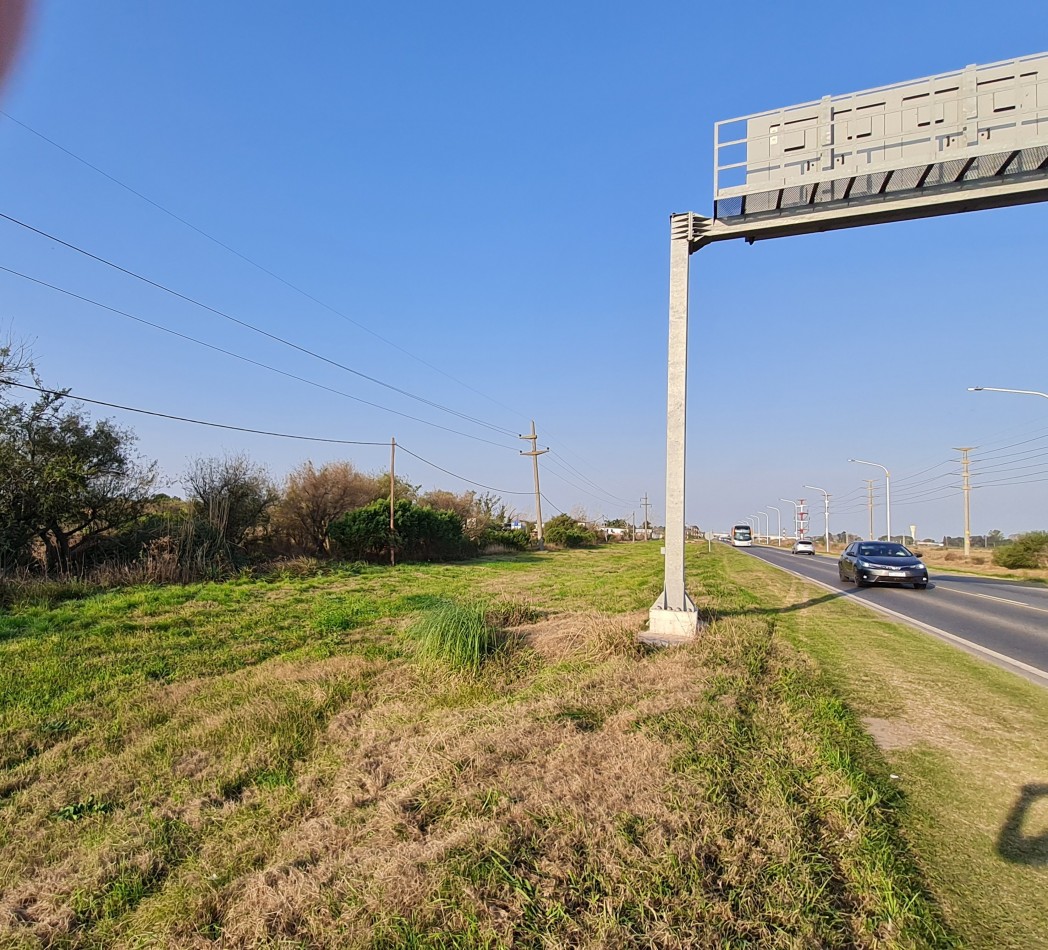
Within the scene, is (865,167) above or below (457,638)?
above

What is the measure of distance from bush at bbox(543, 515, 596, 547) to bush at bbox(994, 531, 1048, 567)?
97.2ft

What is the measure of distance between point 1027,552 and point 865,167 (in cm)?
3383

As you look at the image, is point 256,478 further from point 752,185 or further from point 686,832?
point 686,832

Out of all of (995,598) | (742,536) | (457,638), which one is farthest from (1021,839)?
(742,536)

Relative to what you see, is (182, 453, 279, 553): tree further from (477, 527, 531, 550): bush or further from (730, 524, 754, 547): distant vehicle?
(730, 524, 754, 547): distant vehicle

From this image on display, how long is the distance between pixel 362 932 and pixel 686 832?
164 cm

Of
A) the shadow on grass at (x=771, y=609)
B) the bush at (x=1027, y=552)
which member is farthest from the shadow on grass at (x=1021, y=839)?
the bush at (x=1027, y=552)

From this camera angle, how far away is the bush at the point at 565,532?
51.6 m

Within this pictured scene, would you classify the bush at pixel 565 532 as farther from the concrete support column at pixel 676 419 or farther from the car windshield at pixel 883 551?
the concrete support column at pixel 676 419

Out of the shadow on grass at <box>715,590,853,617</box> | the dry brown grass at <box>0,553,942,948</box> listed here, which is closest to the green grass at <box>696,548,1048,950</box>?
the dry brown grass at <box>0,553,942,948</box>

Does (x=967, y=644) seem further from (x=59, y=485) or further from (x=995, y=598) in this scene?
(x=59, y=485)

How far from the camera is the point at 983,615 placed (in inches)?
493

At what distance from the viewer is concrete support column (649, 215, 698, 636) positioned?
342 inches

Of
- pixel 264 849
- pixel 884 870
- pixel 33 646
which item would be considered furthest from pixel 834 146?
pixel 33 646
